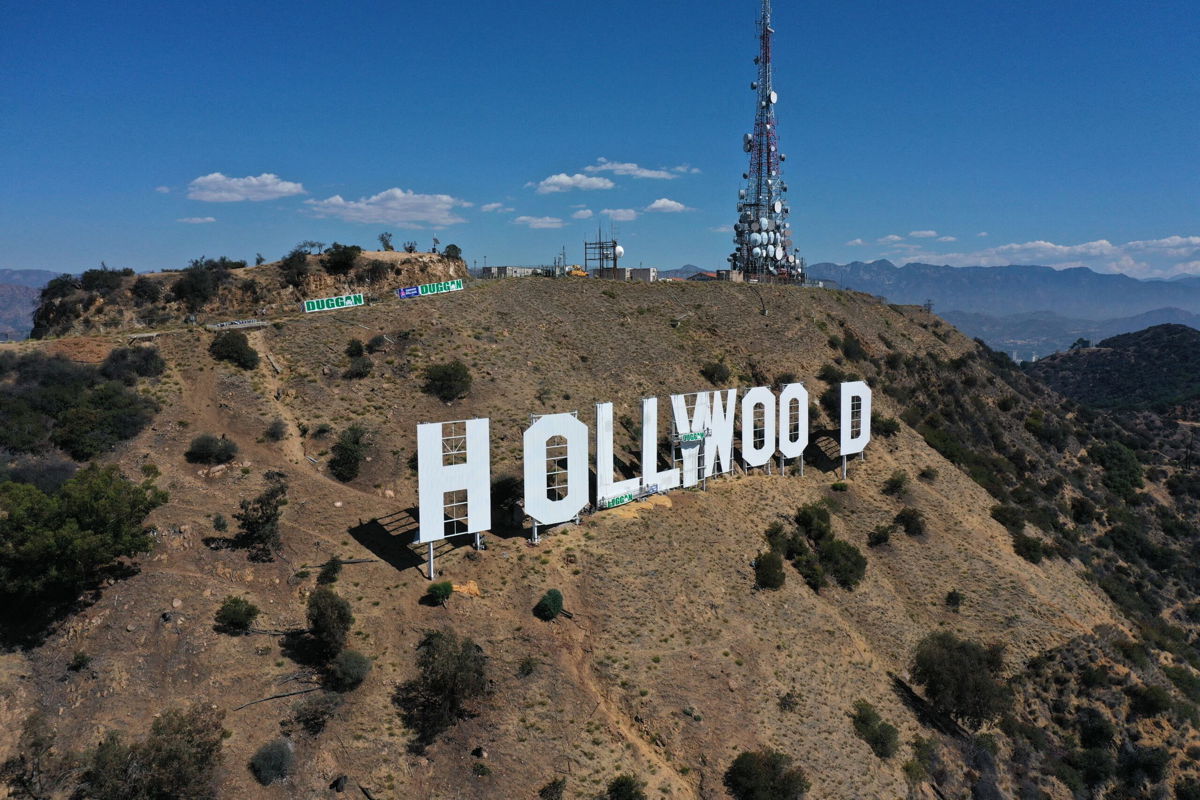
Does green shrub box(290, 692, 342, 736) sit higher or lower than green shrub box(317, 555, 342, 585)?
lower

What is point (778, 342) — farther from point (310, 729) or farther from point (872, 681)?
point (310, 729)

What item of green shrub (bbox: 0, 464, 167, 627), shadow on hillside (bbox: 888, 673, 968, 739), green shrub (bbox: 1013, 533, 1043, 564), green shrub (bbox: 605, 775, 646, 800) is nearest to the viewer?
green shrub (bbox: 605, 775, 646, 800)

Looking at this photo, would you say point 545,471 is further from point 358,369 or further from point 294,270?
point 294,270

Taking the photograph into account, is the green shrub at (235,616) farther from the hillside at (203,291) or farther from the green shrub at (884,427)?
the green shrub at (884,427)

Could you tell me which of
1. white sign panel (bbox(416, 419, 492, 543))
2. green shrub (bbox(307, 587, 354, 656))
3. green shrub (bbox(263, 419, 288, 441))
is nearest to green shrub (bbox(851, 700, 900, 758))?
white sign panel (bbox(416, 419, 492, 543))

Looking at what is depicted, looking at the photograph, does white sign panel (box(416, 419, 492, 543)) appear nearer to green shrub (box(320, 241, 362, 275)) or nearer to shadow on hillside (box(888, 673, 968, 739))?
shadow on hillside (box(888, 673, 968, 739))

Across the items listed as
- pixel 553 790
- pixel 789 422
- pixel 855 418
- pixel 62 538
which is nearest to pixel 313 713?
pixel 553 790

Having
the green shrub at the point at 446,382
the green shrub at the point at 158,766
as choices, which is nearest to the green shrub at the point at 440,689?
the green shrub at the point at 158,766
